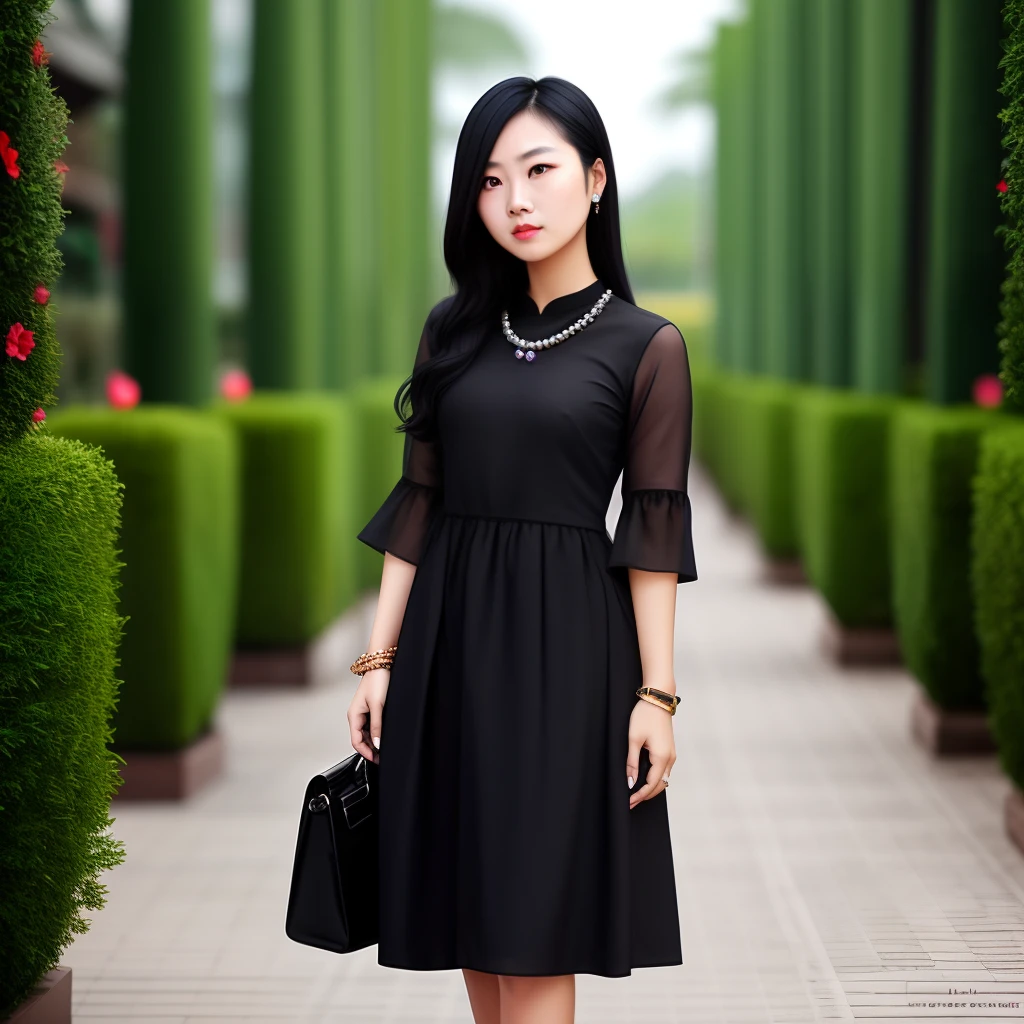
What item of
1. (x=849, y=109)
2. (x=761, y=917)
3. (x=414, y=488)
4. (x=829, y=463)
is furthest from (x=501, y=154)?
(x=849, y=109)

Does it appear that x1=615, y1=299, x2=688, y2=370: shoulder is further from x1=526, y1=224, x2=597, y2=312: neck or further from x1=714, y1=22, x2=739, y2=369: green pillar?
x1=714, y1=22, x2=739, y2=369: green pillar

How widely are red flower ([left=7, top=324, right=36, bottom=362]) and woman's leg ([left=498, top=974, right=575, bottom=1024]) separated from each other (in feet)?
5.03

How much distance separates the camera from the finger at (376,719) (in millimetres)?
3217

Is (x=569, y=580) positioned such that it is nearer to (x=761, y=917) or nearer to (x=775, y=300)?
(x=761, y=917)

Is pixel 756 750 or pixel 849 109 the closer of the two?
pixel 756 750

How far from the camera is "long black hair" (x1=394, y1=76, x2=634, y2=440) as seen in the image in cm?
307

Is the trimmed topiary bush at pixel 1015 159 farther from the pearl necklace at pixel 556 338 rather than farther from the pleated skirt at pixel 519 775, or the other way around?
the pleated skirt at pixel 519 775

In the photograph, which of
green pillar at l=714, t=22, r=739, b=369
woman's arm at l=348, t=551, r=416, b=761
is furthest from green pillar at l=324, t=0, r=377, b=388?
green pillar at l=714, t=22, r=739, b=369

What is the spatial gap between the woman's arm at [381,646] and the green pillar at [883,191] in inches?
282

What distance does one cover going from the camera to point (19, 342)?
3.46 m

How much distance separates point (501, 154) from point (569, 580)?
757 millimetres

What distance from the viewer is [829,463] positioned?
376 inches

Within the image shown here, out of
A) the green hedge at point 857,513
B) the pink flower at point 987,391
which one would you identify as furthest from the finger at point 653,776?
the green hedge at point 857,513

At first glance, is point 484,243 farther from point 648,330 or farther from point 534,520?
point 534,520
